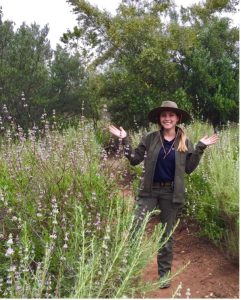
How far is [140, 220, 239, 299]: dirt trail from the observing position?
379cm

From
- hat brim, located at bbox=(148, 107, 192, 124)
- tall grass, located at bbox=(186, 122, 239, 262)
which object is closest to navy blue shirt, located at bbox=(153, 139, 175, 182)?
hat brim, located at bbox=(148, 107, 192, 124)

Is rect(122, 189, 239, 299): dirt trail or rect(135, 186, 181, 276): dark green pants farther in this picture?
rect(135, 186, 181, 276): dark green pants

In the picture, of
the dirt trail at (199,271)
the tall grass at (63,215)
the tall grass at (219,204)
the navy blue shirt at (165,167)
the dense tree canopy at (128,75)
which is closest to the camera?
the tall grass at (63,215)

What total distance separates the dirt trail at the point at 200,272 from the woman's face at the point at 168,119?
139 cm

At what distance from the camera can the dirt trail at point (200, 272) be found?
379 cm

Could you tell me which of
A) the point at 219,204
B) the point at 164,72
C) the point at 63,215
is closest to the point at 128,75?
the point at 164,72

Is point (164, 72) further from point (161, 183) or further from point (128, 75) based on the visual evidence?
point (161, 183)

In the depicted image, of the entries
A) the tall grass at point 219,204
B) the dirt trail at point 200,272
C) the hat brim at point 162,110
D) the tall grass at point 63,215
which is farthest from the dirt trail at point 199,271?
the hat brim at point 162,110

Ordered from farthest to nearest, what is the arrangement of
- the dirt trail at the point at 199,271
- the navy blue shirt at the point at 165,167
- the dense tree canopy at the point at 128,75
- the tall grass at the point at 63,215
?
the dense tree canopy at the point at 128,75 → the navy blue shirt at the point at 165,167 → the dirt trail at the point at 199,271 → the tall grass at the point at 63,215

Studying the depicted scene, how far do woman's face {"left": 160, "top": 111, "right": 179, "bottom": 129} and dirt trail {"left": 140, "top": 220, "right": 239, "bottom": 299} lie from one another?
54.7 inches

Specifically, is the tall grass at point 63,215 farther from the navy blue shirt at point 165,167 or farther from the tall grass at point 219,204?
the tall grass at point 219,204

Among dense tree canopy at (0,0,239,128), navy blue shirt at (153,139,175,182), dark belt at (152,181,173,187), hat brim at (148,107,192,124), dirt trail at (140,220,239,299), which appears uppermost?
dense tree canopy at (0,0,239,128)

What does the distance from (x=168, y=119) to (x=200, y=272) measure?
1499 mm

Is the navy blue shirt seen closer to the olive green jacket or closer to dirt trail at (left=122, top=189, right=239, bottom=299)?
the olive green jacket
